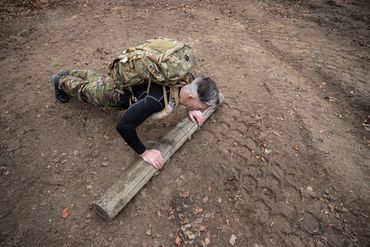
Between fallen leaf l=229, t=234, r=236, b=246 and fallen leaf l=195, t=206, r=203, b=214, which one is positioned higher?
fallen leaf l=195, t=206, r=203, b=214

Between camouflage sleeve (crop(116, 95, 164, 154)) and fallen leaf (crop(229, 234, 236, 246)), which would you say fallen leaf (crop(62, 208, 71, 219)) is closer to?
camouflage sleeve (crop(116, 95, 164, 154))

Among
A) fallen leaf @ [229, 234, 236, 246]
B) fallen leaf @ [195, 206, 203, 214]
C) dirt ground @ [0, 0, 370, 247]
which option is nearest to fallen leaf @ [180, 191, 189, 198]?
dirt ground @ [0, 0, 370, 247]

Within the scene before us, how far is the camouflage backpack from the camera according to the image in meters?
3.17

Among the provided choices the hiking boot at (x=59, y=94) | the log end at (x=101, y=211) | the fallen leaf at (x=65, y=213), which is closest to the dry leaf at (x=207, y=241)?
the log end at (x=101, y=211)

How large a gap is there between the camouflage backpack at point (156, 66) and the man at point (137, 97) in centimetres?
12

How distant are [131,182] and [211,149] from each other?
4.70 feet

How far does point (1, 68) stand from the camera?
5547 millimetres

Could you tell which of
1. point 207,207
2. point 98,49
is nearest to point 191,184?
point 207,207

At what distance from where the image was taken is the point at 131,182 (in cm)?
342

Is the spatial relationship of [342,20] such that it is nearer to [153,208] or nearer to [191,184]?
[191,184]

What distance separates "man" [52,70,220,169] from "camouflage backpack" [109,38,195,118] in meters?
0.12

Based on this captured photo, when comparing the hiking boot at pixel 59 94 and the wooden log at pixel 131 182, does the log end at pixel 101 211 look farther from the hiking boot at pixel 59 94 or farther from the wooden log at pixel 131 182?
the hiking boot at pixel 59 94

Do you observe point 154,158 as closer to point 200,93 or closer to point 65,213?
point 200,93

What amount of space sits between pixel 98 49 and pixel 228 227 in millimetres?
4737
